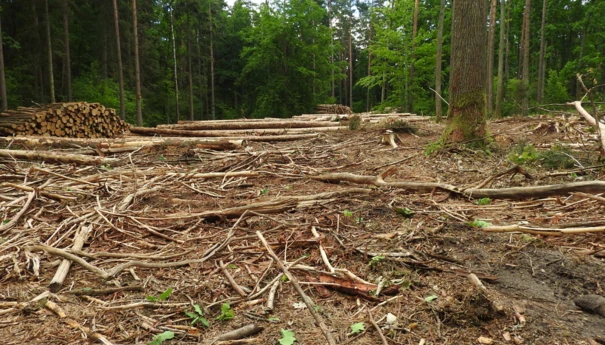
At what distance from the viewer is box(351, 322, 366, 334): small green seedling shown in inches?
76.0

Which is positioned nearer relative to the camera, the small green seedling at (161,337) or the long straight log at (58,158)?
the small green seedling at (161,337)

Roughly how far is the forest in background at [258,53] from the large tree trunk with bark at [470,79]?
9.42m

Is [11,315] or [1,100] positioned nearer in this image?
[11,315]

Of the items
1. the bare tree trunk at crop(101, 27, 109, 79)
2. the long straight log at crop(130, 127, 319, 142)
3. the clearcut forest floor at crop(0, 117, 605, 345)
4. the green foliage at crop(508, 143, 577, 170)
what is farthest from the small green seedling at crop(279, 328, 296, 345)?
the bare tree trunk at crop(101, 27, 109, 79)

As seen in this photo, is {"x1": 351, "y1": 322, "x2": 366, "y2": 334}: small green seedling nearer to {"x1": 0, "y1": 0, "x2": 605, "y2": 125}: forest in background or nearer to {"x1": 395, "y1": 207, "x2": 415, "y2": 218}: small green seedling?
{"x1": 395, "y1": 207, "x2": 415, "y2": 218}: small green seedling

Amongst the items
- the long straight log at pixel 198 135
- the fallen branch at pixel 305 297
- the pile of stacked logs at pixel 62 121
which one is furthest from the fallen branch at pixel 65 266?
the pile of stacked logs at pixel 62 121

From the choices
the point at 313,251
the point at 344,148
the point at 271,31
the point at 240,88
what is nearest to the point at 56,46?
the point at 271,31

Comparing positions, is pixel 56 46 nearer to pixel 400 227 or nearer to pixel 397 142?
pixel 397 142

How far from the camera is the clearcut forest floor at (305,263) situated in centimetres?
198

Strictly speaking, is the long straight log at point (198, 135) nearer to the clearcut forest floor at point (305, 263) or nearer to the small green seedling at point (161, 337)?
the clearcut forest floor at point (305, 263)

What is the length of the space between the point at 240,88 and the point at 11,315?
121 ft

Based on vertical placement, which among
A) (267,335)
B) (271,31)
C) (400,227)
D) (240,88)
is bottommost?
(267,335)

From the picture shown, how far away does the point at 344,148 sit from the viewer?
7695 mm

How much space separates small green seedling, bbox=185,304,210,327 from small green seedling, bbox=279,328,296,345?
1.48 feet
